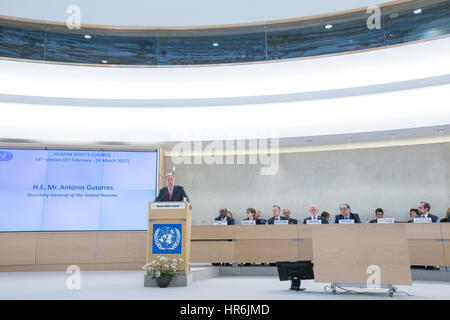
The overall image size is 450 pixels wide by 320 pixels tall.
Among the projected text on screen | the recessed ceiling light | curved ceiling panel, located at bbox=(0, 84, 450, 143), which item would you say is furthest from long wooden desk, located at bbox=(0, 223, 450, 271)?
the recessed ceiling light

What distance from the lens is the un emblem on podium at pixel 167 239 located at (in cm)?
486

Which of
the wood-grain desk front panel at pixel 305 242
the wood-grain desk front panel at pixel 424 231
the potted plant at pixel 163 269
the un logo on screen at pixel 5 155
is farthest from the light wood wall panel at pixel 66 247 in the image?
the wood-grain desk front panel at pixel 424 231

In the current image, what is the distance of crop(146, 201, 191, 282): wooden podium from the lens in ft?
15.9

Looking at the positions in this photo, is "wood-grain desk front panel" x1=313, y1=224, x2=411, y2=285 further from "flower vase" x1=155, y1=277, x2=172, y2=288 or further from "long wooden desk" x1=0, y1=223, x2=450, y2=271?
"long wooden desk" x1=0, y1=223, x2=450, y2=271

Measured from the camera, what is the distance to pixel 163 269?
468cm

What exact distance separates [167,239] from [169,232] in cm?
9

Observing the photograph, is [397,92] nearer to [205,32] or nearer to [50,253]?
[205,32]

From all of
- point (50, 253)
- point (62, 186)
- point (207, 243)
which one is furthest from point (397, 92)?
point (50, 253)

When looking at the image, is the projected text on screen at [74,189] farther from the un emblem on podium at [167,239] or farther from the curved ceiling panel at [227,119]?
the un emblem on podium at [167,239]

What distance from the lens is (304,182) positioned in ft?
30.2

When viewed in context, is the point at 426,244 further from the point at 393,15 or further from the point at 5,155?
the point at 5,155

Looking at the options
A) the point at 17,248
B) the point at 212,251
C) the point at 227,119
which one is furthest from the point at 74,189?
the point at 227,119
